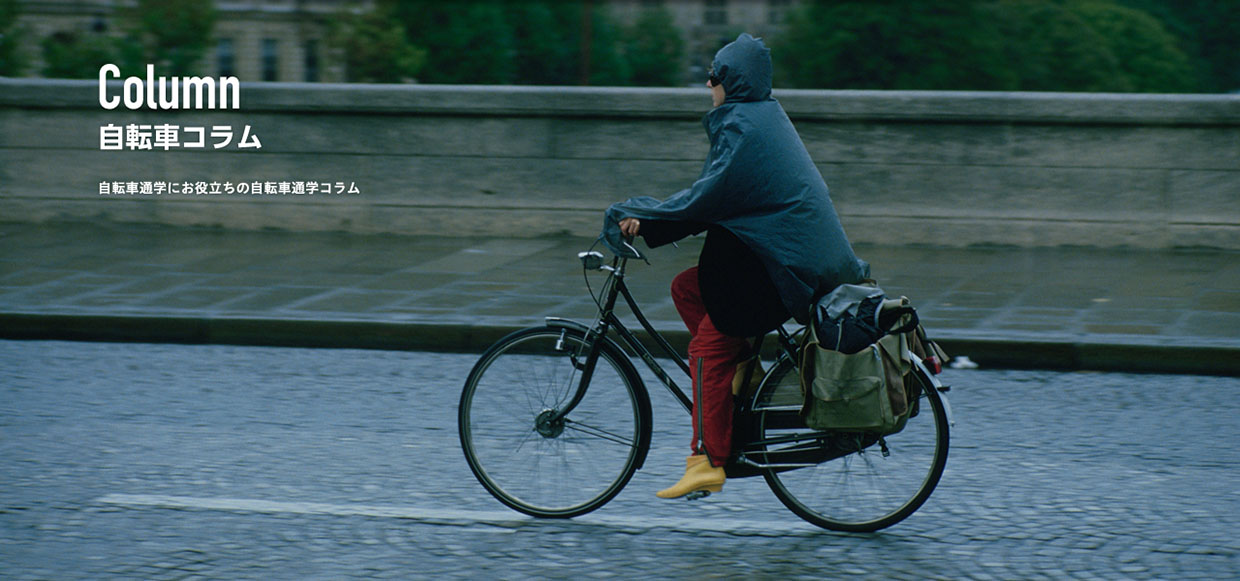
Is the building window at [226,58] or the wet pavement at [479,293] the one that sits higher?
the building window at [226,58]

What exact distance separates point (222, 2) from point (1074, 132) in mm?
86467

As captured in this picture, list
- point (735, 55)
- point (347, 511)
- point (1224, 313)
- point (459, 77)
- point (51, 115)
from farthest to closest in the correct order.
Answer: point (459, 77) < point (51, 115) < point (1224, 313) < point (347, 511) < point (735, 55)

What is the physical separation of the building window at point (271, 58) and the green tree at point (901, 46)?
126 feet

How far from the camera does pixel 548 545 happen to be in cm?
471

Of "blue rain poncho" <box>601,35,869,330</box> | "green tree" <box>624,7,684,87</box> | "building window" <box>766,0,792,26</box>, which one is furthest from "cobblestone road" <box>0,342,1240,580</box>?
"building window" <box>766,0,792,26</box>

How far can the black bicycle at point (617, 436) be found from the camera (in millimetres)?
4758

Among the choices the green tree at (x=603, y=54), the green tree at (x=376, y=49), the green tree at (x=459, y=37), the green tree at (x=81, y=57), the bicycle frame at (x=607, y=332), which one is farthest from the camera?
the green tree at (x=603, y=54)

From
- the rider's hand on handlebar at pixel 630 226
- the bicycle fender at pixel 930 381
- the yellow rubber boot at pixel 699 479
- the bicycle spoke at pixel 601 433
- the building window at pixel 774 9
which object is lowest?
the yellow rubber boot at pixel 699 479

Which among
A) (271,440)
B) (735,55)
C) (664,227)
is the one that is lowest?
(271,440)

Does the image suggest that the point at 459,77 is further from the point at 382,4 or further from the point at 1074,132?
the point at 1074,132

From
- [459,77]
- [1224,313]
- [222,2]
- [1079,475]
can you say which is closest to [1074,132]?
[1224,313]

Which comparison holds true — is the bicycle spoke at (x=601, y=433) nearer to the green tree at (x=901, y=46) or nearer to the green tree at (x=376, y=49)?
the green tree at (x=901, y=46)

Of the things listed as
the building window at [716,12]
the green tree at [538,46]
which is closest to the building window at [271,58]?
the green tree at [538,46]

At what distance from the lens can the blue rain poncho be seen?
447 cm
